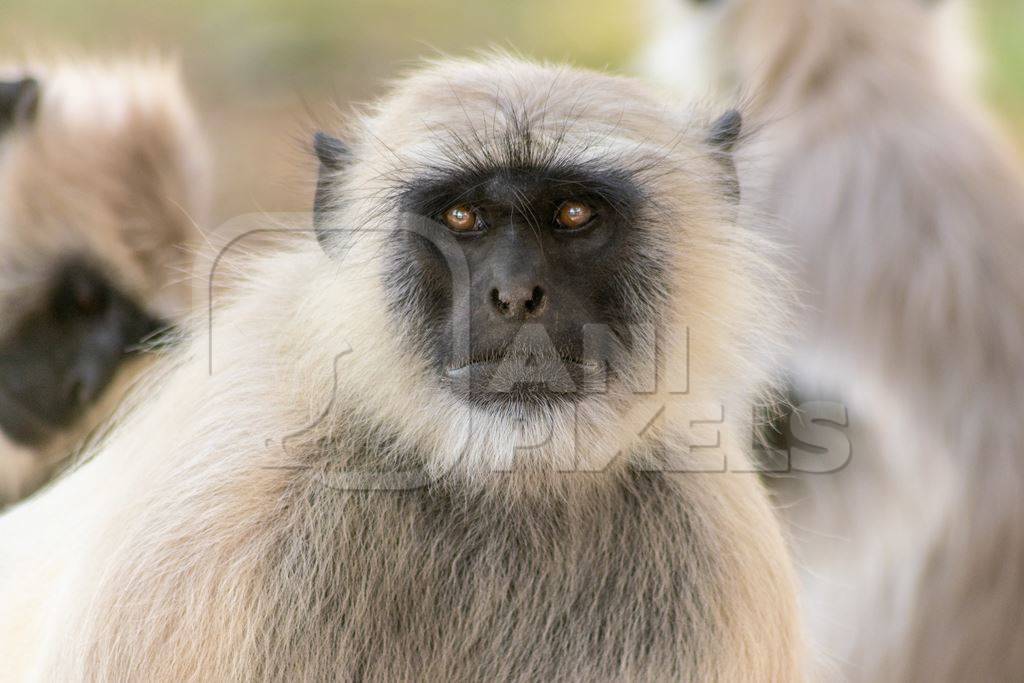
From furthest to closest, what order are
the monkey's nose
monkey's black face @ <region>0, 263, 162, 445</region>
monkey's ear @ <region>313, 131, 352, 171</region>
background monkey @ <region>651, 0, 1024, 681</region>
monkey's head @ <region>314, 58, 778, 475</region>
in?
background monkey @ <region>651, 0, 1024, 681</region> < monkey's black face @ <region>0, 263, 162, 445</region> < monkey's ear @ <region>313, 131, 352, 171</region> < monkey's head @ <region>314, 58, 778, 475</region> < the monkey's nose

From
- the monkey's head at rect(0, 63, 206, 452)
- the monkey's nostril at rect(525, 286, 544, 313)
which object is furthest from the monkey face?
the monkey's head at rect(0, 63, 206, 452)

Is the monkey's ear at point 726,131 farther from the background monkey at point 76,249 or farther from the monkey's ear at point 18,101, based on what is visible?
the monkey's ear at point 18,101

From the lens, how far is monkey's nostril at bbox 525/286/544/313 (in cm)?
222

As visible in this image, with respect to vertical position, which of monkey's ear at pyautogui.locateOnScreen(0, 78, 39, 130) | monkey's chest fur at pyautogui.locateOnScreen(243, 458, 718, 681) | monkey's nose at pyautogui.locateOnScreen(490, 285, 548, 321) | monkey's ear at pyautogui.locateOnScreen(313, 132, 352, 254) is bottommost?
monkey's chest fur at pyautogui.locateOnScreen(243, 458, 718, 681)

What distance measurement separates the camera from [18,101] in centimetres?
388

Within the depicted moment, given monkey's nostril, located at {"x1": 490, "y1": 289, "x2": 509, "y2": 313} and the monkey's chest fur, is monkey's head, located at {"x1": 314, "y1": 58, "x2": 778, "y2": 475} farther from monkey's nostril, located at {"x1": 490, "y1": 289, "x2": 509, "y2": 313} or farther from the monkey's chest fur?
the monkey's chest fur

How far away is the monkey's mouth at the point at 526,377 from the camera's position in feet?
7.47

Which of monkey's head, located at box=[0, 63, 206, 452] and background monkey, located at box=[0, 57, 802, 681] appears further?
monkey's head, located at box=[0, 63, 206, 452]

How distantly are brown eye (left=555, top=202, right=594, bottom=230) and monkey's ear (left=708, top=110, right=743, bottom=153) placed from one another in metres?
0.48

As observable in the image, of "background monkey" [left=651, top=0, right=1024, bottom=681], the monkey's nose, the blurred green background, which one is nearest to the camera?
the monkey's nose

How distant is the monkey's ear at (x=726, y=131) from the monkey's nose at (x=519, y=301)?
71 centimetres

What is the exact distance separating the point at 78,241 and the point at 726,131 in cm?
192

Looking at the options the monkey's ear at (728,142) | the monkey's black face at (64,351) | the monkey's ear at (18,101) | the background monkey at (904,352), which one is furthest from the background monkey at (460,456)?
the monkey's ear at (18,101)

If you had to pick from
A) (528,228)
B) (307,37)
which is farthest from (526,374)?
(307,37)
